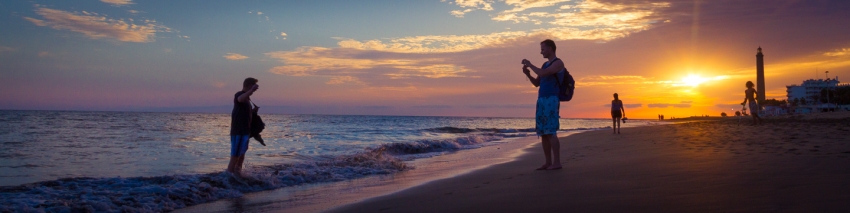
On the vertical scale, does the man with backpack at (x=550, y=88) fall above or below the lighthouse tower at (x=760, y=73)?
below

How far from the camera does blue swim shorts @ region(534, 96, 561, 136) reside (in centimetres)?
573

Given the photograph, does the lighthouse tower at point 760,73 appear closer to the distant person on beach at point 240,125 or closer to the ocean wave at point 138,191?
the ocean wave at point 138,191

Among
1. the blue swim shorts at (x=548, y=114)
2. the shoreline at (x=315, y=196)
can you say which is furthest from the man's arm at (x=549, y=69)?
the shoreline at (x=315, y=196)

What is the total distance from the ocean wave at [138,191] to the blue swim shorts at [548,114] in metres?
3.23

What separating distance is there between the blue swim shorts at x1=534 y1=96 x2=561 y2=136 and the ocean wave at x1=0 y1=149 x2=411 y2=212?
323 cm

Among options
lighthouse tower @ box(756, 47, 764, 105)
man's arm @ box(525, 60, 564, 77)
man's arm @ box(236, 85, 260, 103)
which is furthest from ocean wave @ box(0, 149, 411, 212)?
lighthouse tower @ box(756, 47, 764, 105)

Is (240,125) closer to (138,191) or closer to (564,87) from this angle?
(138,191)

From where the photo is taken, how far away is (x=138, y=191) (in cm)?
591

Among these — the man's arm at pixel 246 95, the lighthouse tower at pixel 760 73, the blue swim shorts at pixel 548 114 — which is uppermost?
the lighthouse tower at pixel 760 73

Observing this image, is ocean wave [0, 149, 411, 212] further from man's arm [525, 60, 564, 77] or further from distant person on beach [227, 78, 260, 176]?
man's arm [525, 60, 564, 77]

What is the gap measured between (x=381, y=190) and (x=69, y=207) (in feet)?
10.1

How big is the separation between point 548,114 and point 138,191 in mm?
4737

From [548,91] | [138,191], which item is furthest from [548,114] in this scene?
[138,191]

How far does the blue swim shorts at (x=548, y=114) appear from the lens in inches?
226
